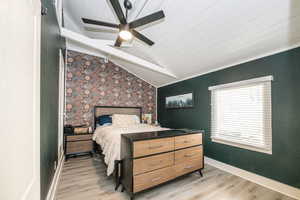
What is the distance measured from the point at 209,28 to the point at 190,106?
204cm

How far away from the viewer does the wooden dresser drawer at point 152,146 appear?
1805mm

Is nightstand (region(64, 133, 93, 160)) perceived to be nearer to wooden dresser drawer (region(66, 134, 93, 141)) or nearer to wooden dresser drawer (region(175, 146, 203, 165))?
wooden dresser drawer (region(66, 134, 93, 141))

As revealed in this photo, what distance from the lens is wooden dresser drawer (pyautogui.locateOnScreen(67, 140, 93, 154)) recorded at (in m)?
3.31

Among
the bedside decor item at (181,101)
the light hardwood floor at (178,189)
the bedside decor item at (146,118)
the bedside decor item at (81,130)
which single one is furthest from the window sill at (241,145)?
the bedside decor item at (81,130)

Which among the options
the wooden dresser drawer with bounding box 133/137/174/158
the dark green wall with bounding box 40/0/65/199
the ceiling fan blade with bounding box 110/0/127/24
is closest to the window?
the wooden dresser drawer with bounding box 133/137/174/158

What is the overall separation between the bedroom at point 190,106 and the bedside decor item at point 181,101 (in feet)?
0.22

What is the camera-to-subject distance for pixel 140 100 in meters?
4.93

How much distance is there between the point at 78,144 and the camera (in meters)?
3.41

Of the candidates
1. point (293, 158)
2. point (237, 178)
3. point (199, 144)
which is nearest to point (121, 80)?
point (199, 144)

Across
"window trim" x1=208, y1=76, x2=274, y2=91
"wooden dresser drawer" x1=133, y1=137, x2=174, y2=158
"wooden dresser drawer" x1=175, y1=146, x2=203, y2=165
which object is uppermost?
"window trim" x1=208, y1=76, x2=274, y2=91

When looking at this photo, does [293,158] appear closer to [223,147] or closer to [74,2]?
[223,147]

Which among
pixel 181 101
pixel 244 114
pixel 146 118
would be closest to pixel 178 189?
pixel 244 114

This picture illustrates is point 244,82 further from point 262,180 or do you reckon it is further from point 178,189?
point 178,189

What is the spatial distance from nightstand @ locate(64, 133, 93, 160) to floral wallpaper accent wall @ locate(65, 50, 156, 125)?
56 cm
